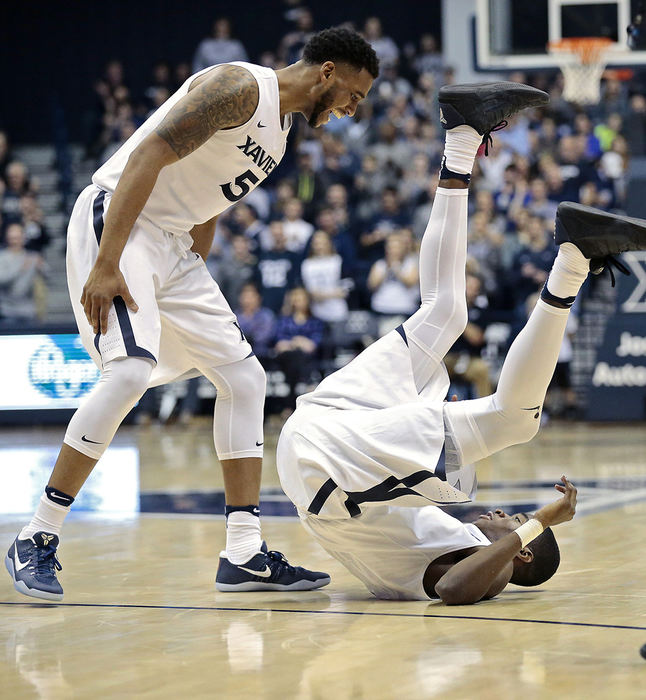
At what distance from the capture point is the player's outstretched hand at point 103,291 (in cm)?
390

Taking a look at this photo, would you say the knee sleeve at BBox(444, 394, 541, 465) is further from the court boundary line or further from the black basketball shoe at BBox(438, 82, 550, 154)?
the black basketball shoe at BBox(438, 82, 550, 154)

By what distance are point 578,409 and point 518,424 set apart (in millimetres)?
8876

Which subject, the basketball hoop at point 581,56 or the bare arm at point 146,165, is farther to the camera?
the basketball hoop at point 581,56

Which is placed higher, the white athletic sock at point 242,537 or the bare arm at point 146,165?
the bare arm at point 146,165

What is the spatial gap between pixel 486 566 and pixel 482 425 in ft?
1.48

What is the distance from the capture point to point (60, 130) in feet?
54.9

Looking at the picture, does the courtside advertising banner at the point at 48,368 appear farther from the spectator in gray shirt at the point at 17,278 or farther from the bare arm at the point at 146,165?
the bare arm at the point at 146,165

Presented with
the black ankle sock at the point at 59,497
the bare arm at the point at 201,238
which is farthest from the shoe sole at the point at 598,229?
the black ankle sock at the point at 59,497

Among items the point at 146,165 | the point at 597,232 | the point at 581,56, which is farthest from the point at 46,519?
the point at 581,56

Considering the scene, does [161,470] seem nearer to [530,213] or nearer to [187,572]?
[187,572]

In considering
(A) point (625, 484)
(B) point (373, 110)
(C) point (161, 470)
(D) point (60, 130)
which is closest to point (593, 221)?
(A) point (625, 484)

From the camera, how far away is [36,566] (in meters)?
3.91

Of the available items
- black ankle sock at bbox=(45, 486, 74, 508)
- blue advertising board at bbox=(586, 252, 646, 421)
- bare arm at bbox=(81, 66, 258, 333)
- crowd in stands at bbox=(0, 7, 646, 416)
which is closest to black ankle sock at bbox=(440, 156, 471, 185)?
bare arm at bbox=(81, 66, 258, 333)

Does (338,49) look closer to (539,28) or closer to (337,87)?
(337,87)
